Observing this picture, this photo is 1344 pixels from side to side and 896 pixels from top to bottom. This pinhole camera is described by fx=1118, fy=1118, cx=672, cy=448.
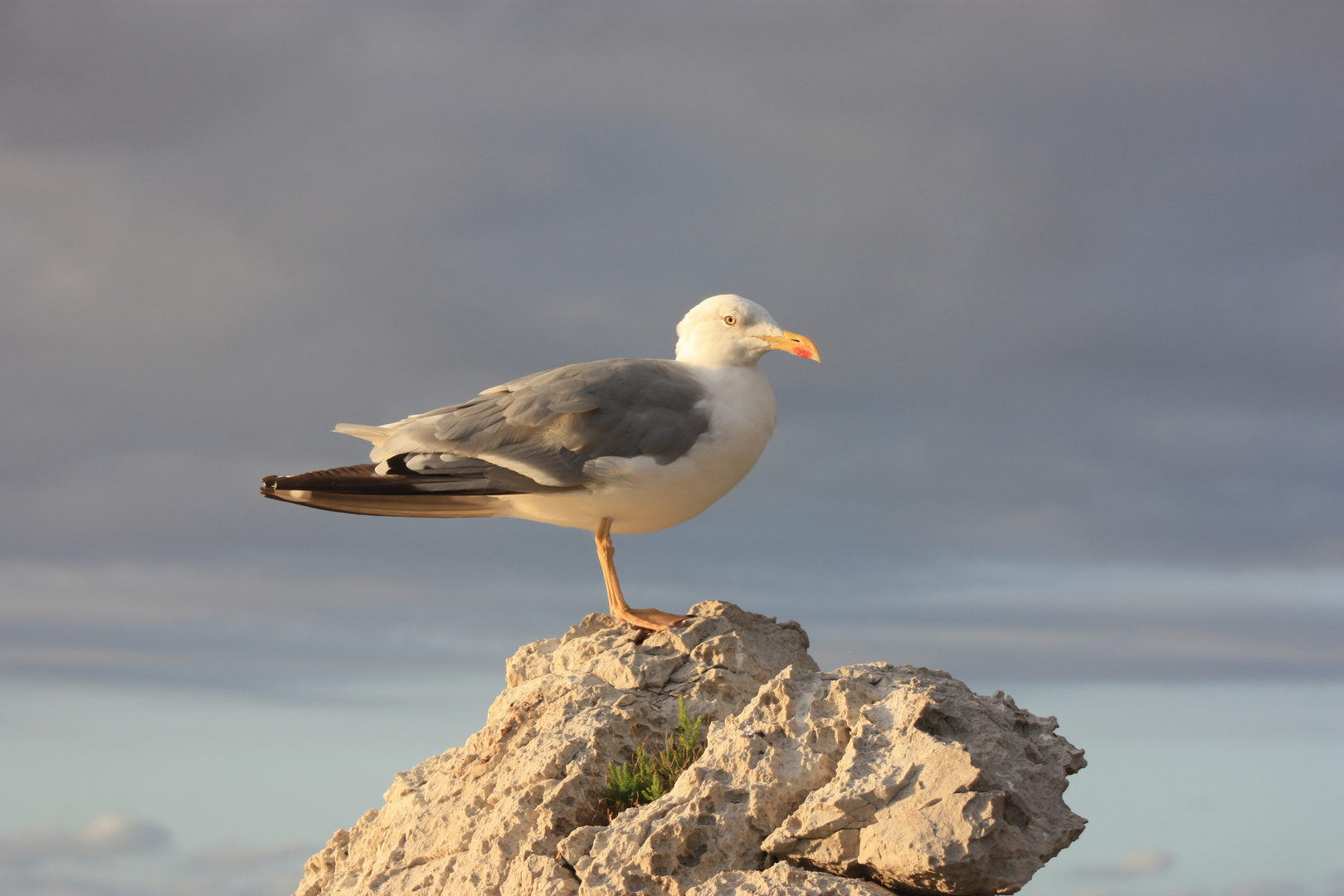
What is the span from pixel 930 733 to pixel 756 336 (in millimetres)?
4393

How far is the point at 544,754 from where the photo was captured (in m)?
8.19

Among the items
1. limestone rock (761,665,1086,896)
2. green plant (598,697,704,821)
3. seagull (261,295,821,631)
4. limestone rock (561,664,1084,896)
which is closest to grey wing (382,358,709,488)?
seagull (261,295,821,631)

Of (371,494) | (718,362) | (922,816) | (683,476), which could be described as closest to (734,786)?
(922,816)

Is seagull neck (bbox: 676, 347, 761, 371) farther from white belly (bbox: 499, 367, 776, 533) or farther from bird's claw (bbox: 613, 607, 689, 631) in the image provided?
bird's claw (bbox: 613, 607, 689, 631)

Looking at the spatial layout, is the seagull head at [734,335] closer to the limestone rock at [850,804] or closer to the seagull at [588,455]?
the seagull at [588,455]

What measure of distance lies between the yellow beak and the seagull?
0.04 feet

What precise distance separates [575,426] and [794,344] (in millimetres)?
2167

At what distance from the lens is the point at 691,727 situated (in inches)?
328

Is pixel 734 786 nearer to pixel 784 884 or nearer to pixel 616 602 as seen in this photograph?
pixel 784 884

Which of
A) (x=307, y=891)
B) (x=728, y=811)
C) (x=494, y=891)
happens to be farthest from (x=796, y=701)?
(x=307, y=891)

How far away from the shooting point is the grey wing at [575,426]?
9.69 metres

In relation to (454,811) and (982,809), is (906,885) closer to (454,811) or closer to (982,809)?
(982,809)

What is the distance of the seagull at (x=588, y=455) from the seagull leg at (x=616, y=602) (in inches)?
0.4

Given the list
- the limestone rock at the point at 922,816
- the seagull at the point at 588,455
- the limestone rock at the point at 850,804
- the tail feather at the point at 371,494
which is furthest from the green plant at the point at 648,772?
the tail feather at the point at 371,494
